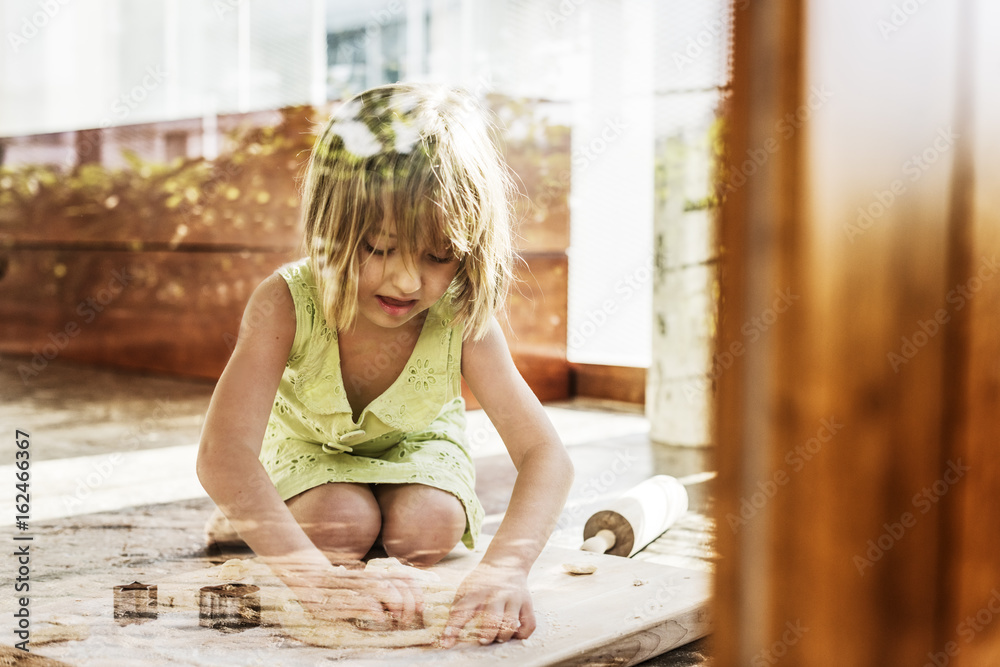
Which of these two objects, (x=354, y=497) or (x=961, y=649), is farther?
(x=354, y=497)

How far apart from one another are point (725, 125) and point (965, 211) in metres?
0.14

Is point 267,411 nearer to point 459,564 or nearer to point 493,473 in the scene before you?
point 459,564

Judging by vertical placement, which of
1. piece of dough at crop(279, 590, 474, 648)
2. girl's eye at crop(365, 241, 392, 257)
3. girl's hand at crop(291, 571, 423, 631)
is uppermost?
girl's eye at crop(365, 241, 392, 257)

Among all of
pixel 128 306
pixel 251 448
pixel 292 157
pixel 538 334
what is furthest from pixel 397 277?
pixel 128 306

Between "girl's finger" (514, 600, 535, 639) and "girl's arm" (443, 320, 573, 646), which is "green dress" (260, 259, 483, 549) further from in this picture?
"girl's finger" (514, 600, 535, 639)

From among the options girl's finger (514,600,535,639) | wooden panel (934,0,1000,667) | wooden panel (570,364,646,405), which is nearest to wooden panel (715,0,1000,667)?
wooden panel (934,0,1000,667)

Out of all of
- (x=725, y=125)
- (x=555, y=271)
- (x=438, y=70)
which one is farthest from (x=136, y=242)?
(x=725, y=125)

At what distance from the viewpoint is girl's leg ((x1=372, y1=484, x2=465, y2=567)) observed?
3.37 ft

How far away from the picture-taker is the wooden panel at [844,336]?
0.50 m

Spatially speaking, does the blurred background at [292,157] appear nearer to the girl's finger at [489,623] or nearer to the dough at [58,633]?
the girl's finger at [489,623]

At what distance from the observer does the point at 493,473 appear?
142 centimetres

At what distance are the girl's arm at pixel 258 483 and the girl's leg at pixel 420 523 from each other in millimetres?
175

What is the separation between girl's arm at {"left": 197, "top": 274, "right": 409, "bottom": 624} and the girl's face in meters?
0.11

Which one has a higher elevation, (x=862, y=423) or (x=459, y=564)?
(x=862, y=423)
